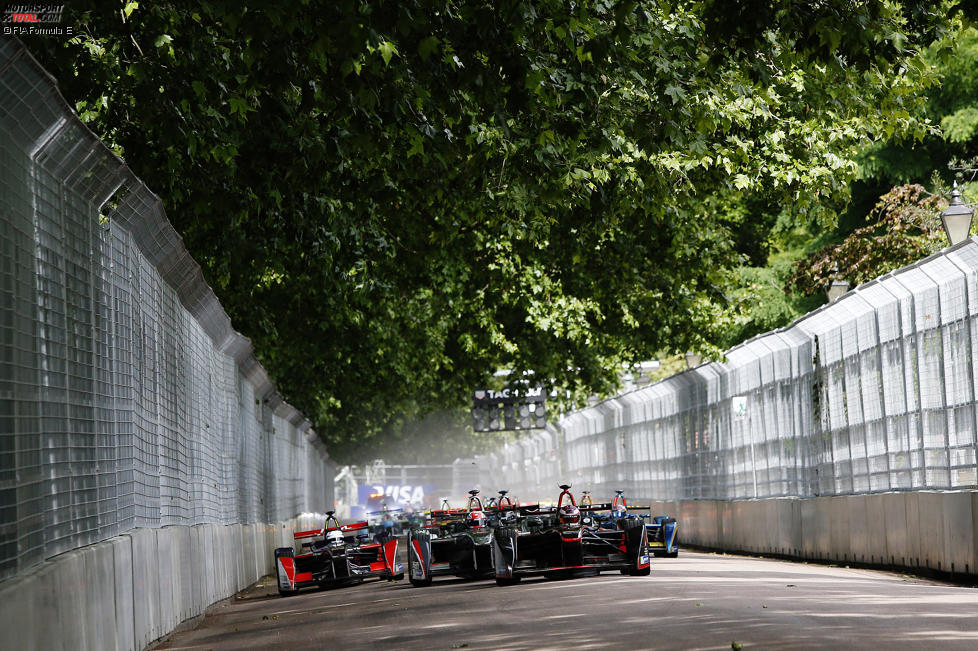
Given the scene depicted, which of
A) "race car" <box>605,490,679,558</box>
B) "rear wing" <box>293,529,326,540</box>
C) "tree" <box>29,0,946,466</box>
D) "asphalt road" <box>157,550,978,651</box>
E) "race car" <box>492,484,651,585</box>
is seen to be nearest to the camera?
"asphalt road" <box>157,550,978,651</box>

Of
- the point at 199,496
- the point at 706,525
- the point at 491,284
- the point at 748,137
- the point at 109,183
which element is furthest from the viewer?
the point at 491,284

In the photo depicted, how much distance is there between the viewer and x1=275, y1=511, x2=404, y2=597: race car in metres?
20.9

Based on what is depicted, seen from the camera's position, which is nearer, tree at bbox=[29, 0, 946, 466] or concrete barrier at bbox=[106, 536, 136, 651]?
concrete barrier at bbox=[106, 536, 136, 651]

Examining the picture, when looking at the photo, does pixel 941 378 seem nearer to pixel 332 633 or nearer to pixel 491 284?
pixel 332 633

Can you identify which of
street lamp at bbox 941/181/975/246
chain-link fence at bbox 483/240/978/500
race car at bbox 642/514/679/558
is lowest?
race car at bbox 642/514/679/558

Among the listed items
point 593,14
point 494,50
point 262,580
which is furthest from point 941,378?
point 262,580

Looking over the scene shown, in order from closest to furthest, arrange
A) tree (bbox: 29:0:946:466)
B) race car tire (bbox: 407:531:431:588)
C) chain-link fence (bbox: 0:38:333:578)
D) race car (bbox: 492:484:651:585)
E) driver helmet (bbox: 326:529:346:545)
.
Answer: chain-link fence (bbox: 0:38:333:578)
tree (bbox: 29:0:946:466)
race car (bbox: 492:484:651:585)
race car tire (bbox: 407:531:431:588)
driver helmet (bbox: 326:529:346:545)

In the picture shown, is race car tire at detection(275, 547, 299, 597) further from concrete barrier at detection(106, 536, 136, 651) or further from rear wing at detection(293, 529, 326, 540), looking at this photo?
concrete barrier at detection(106, 536, 136, 651)

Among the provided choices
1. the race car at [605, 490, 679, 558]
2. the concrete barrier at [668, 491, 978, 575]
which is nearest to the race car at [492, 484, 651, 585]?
the concrete barrier at [668, 491, 978, 575]

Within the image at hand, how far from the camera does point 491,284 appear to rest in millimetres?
32281

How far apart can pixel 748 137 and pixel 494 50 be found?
12644mm

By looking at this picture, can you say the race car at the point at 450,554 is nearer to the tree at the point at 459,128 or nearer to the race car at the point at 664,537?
the tree at the point at 459,128

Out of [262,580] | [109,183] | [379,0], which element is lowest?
[262,580]

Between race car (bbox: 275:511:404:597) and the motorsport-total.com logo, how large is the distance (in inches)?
343
